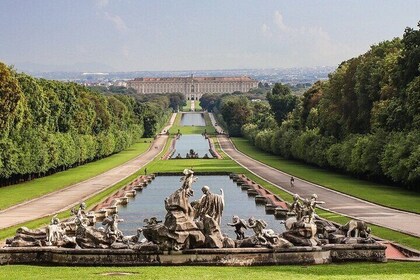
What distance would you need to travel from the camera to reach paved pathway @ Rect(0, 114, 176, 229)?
46.8m

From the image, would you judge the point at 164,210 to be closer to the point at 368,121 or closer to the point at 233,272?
the point at 233,272

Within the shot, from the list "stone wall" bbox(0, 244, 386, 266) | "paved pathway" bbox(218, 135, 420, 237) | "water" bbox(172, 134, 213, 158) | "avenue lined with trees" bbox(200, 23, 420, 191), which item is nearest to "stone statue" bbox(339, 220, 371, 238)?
"stone wall" bbox(0, 244, 386, 266)

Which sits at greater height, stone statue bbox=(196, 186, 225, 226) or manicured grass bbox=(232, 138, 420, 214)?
stone statue bbox=(196, 186, 225, 226)

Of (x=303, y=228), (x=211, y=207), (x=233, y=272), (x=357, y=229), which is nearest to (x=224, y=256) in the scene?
(x=211, y=207)

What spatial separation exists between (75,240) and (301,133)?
76670 millimetres

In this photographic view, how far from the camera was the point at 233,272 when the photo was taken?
80.6ft

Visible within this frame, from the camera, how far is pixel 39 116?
85812 millimetres

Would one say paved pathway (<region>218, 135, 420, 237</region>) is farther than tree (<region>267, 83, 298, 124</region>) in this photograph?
No

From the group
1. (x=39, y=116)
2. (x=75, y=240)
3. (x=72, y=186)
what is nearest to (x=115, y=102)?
(x=39, y=116)

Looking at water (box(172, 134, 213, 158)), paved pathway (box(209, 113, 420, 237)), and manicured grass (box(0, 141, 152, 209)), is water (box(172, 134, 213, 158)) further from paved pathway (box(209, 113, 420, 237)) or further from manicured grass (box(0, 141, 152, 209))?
paved pathway (box(209, 113, 420, 237))

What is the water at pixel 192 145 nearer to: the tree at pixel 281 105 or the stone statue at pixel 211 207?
the tree at pixel 281 105

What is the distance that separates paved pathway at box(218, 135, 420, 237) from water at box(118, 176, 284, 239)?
12.2ft

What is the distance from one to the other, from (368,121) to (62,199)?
116 ft

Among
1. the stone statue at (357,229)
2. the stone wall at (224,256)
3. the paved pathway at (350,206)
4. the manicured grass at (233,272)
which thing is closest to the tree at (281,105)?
the paved pathway at (350,206)
